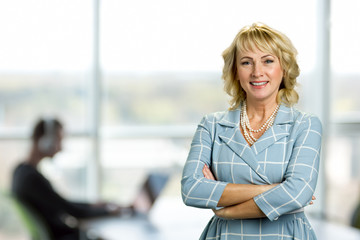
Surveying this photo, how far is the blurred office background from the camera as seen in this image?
16.9 feet

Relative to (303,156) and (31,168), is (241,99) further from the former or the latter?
(31,168)

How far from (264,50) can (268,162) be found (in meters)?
0.23

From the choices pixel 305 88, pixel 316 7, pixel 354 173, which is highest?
pixel 316 7

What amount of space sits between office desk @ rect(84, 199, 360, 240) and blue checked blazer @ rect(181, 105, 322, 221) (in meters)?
1.30

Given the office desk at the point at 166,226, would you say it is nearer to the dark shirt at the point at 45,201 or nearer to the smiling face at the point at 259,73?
the dark shirt at the point at 45,201

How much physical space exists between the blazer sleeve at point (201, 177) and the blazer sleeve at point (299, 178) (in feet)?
0.33

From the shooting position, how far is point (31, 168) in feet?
15.4

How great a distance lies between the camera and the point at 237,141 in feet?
4.49

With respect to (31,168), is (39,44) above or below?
above

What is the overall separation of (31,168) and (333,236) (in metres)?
2.54

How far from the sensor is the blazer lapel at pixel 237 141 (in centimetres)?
133

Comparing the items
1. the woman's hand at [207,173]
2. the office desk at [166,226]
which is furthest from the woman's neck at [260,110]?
the office desk at [166,226]

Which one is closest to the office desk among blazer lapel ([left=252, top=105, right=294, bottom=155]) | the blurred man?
the blurred man

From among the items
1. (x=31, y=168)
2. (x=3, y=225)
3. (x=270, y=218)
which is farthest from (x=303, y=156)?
(x=3, y=225)
